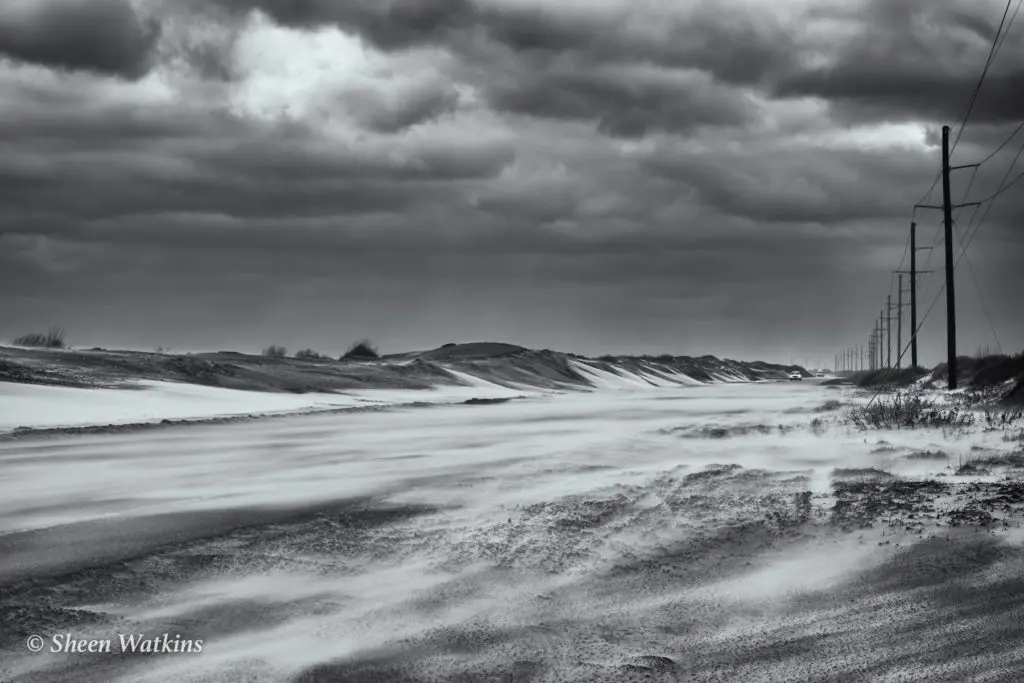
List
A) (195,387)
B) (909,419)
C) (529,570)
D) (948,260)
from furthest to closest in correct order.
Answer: (948,260) → (195,387) → (909,419) → (529,570)

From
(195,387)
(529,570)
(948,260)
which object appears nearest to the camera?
(529,570)

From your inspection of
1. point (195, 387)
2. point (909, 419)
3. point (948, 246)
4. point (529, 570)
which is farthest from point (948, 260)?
point (529, 570)

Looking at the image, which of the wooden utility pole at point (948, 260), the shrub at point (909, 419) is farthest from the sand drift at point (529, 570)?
the wooden utility pole at point (948, 260)

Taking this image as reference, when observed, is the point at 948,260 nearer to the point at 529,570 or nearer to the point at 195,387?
the point at 195,387

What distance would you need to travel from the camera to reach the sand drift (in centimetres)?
361

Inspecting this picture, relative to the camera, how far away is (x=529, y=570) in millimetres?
5023

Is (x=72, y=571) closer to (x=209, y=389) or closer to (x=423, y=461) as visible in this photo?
(x=423, y=461)

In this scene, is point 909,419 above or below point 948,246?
below

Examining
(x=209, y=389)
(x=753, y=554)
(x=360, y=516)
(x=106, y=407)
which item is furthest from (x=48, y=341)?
(x=753, y=554)

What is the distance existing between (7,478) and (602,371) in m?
64.6

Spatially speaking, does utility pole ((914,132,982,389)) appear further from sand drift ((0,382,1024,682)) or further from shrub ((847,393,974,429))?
sand drift ((0,382,1024,682))

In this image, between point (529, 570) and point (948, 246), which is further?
point (948, 246)

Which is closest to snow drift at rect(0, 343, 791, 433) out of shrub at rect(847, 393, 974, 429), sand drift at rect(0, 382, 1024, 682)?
sand drift at rect(0, 382, 1024, 682)

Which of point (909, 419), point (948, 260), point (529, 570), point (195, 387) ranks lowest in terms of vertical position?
point (529, 570)
